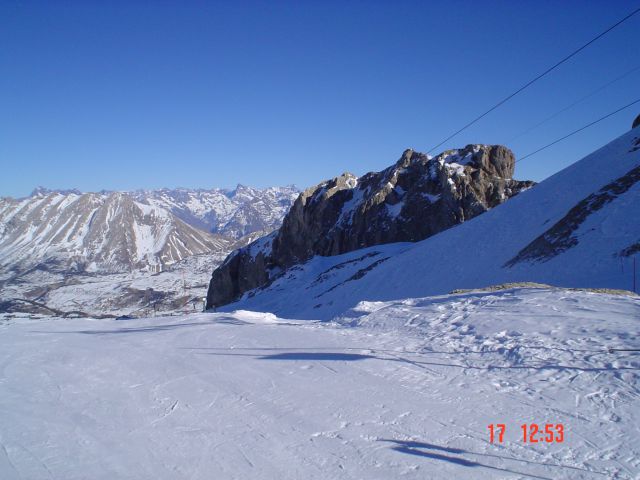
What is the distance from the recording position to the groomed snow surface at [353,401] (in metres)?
5.63

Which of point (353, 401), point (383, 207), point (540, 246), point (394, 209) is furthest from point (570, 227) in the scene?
→ point (383, 207)

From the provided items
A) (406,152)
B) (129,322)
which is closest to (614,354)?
(129,322)

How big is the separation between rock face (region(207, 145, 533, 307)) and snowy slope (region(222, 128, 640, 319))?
54.1 feet

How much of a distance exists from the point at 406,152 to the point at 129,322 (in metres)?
62.0

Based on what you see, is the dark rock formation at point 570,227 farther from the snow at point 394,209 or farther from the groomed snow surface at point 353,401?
the snow at point 394,209

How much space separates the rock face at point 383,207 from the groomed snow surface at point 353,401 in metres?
47.3

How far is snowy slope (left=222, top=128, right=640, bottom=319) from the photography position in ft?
62.0

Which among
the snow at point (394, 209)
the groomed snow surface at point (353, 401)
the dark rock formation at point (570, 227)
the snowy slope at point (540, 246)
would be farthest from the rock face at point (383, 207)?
the groomed snow surface at point (353, 401)

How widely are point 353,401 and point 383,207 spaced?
60.0m

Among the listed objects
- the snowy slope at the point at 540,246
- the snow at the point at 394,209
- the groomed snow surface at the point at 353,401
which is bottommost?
the groomed snow surface at the point at 353,401

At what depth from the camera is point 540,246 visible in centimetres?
2353

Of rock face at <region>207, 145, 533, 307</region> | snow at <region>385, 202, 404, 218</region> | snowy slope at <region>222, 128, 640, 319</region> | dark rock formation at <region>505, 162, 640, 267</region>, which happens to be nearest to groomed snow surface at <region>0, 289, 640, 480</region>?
snowy slope at <region>222, 128, 640, 319</region>

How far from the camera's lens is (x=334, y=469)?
5512mm

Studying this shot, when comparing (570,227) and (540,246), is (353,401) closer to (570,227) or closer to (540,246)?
(540,246)
